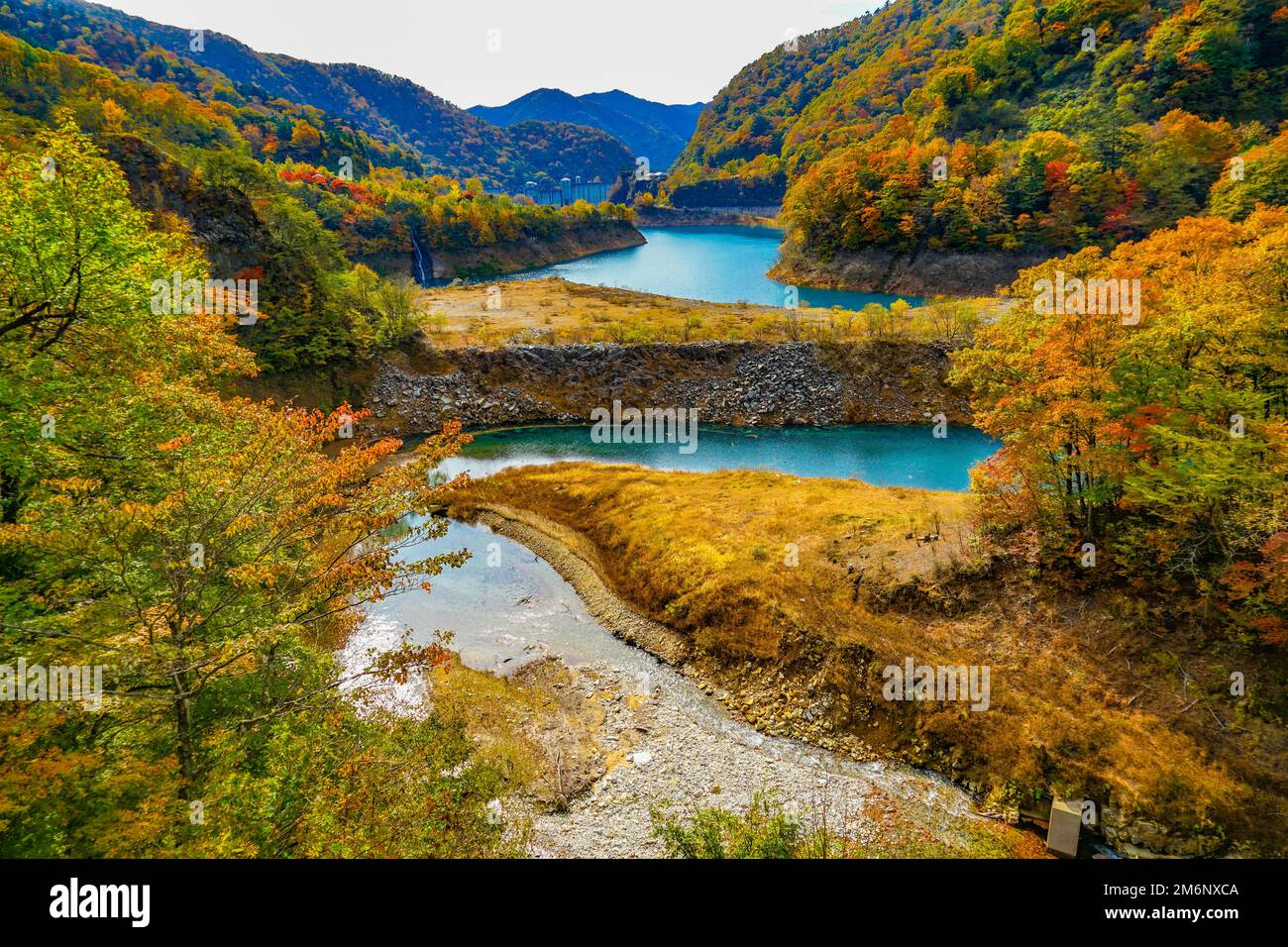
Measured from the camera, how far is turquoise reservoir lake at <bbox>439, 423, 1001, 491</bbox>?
43.7m

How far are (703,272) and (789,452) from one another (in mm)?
85223

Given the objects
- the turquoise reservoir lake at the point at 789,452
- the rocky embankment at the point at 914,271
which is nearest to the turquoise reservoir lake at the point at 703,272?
the rocky embankment at the point at 914,271

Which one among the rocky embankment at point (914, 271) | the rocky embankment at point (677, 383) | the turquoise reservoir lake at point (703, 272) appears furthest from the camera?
the turquoise reservoir lake at point (703, 272)

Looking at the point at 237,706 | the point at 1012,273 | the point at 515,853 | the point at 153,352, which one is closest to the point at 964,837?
the point at 515,853

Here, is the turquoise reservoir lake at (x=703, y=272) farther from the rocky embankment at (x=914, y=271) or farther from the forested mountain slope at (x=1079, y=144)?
the forested mountain slope at (x=1079, y=144)

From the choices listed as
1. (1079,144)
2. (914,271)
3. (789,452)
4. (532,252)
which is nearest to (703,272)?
(914,271)

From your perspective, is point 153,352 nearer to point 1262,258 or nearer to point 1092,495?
point 1092,495

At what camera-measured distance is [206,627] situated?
12.3 metres

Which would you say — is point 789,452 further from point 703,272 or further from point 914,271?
point 703,272

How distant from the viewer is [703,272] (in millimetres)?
123125

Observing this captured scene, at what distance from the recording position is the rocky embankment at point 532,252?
131m

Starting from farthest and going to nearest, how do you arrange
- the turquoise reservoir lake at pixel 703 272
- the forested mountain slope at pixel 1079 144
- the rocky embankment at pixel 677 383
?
1. the turquoise reservoir lake at pixel 703 272
2. the forested mountain slope at pixel 1079 144
3. the rocky embankment at pixel 677 383

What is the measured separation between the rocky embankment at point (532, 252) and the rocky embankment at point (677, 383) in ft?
272
